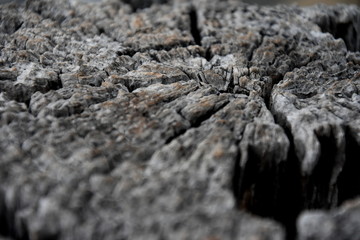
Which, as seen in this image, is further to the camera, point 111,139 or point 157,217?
point 111,139

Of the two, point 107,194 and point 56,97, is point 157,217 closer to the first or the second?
point 107,194

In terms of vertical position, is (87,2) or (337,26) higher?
(87,2)

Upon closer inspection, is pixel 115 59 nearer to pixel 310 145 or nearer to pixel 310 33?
pixel 310 145

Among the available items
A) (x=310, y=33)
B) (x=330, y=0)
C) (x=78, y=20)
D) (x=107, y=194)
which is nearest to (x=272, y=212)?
(x=107, y=194)

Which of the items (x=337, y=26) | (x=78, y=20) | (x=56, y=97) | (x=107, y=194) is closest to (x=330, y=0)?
(x=337, y=26)

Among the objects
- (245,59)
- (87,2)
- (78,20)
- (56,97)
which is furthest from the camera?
(87,2)

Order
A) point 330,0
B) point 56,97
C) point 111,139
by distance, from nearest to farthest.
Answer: point 111,139 < point 56,97 < point 330,0
